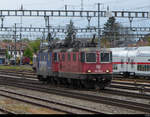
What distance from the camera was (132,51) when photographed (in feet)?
129

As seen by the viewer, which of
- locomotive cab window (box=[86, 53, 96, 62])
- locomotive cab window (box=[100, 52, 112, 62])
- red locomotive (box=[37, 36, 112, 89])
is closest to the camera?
red locomotive (box=[37, 36, 112, 89])

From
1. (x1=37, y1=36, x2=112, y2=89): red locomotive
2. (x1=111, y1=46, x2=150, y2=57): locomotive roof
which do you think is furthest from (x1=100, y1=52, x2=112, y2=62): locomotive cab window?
(x1=111, y1=46, x2=150, y2=57): locomotive roof

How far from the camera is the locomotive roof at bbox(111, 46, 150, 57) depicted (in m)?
36.8

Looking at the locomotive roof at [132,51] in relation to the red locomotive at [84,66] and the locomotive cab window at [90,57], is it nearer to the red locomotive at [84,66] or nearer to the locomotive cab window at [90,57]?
the red locomotive at [84,66]

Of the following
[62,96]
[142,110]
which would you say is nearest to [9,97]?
[62,96]

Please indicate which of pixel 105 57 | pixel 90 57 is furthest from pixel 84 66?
pixel 105 57

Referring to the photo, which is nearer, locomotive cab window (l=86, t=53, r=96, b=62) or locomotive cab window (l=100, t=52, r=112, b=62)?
locomotive cab window (l=86, t=53, r=96, b=62)

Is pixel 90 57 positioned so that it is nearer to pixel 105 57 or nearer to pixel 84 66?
pixel 84 66

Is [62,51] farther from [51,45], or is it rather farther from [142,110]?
[142,110]

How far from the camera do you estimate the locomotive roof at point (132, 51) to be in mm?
36791

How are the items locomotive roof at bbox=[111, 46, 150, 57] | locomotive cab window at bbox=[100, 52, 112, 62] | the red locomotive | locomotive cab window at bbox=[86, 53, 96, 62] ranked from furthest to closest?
locomotive roof at bbox=[111, 46, 150, 57], locomotive cab window at bbox=[100, 52, 112, 62], locomotive cab window at bbox=[86, 53, 96, 62], the red locomotive

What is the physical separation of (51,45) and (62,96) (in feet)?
32.5

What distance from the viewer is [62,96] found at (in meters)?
22.6

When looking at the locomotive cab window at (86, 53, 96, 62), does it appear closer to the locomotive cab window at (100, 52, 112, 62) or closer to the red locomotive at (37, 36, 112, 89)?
the red locomotive at (37, 36, 112, 89)
